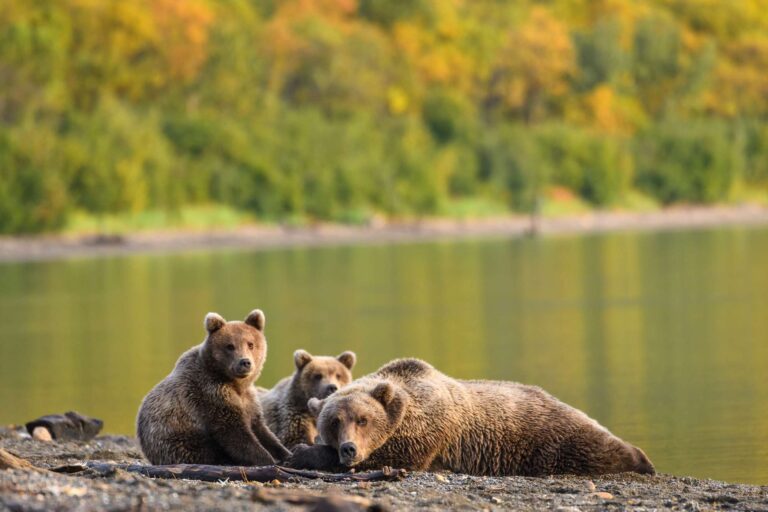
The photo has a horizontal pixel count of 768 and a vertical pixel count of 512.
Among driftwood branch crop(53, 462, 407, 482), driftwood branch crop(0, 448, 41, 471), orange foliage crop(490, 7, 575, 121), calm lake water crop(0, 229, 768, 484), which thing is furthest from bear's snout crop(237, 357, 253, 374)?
orange foliage crop(490, 7, 575, 121)

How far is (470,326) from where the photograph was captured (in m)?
28.2

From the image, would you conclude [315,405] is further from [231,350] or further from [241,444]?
[231,350]

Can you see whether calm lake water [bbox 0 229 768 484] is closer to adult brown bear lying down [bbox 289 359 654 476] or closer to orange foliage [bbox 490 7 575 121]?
adult brown bear lying down [bbox 289 359 654 476]

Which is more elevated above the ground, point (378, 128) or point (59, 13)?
point (59, 13)

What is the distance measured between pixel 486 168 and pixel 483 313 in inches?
2019

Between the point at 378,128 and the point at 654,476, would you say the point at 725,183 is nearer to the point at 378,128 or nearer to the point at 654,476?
the point at 378,128

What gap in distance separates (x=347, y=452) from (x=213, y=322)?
135 cm

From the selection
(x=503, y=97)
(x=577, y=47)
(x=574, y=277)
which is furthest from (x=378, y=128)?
(x=574, y=277)

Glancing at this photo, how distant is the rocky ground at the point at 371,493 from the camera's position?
7.46 meters

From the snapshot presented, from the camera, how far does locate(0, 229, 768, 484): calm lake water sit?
16656mm

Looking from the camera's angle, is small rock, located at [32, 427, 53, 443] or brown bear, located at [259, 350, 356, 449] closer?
brown bear, located at [259, 350, 356, 449]

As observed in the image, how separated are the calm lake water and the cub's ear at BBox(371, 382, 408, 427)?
3051 millimetres

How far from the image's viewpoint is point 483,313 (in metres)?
31.3

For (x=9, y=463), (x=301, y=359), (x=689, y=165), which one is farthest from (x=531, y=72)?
(x=9, y=463)
